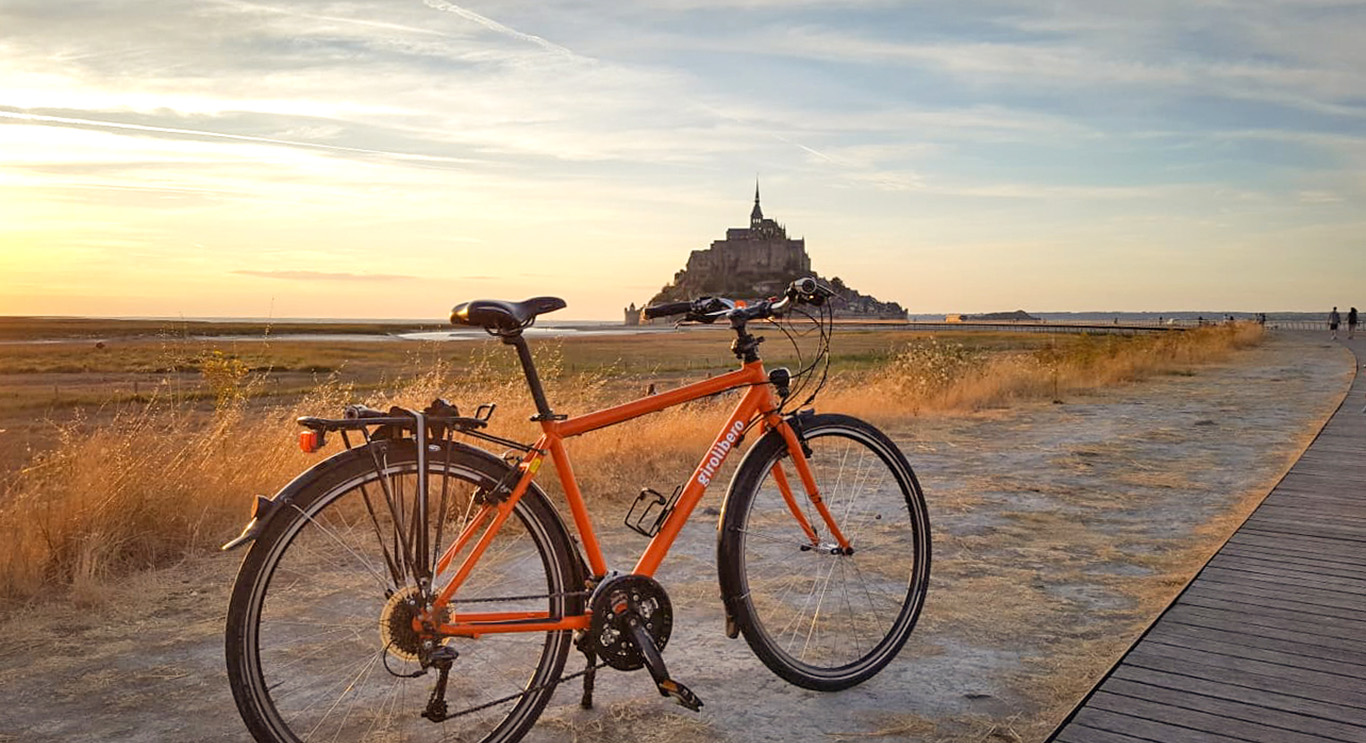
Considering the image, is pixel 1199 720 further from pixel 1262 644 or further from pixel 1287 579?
pixel 1287 579

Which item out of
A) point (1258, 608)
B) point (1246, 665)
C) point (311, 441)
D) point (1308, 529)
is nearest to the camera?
point (311, 441)

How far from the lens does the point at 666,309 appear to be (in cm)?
346

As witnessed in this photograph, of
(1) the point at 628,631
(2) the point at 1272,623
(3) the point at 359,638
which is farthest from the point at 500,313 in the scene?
(2) the point at 1272,623

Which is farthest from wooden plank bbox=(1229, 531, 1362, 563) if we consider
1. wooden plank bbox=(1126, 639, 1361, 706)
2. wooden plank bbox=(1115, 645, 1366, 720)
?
wooden plank bbox=(1115, 645, 1366, 720)

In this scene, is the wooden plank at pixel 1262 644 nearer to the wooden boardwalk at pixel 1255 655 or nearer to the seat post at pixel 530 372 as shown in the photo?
the wooden boardwalk at pixel 1255 655

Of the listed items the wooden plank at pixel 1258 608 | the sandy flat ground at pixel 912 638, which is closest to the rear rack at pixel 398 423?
the sandy flat ground at pixel 912 638

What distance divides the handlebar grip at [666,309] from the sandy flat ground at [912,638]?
1.43 meters

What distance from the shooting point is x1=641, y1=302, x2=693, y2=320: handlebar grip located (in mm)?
3383

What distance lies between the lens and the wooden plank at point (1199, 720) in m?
3.23

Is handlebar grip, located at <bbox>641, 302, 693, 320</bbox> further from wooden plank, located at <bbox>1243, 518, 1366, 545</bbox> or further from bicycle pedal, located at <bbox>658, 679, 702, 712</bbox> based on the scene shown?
wooden plank, located at <bbox>1243, 518, 1366, 545</bbox>

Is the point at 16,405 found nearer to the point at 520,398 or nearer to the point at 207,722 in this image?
the point at 520,398

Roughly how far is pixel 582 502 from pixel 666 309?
74 cm

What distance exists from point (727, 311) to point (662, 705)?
4.81 feet

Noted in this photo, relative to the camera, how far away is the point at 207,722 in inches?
139
